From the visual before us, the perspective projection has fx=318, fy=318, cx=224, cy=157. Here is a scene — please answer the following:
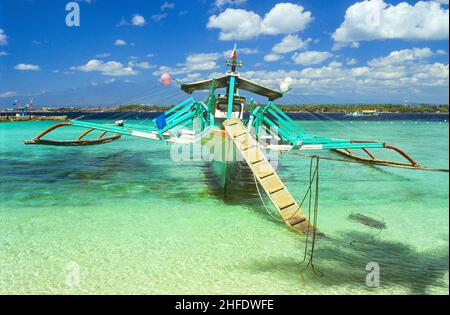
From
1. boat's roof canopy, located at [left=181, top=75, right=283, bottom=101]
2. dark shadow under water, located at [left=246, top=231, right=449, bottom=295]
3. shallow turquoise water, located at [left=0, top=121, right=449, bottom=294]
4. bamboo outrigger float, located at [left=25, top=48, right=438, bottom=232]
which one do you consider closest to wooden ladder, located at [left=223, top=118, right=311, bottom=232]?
bamboo outrigger float, located at [left=25, top=48, right=438, bottom=232]

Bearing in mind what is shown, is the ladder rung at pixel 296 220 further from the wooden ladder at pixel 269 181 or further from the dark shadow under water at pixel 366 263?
the dark shadow under water at pixel 366 263

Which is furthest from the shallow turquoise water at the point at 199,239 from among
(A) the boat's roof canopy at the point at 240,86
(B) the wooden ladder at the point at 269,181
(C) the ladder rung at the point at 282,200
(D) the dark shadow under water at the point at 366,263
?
(A) the boat's roof canopy at the point at 240,86

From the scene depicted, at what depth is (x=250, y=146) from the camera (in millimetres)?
9828

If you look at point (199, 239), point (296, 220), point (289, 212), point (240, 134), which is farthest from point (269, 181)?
point (199, 239)

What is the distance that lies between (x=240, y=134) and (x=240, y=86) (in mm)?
4067

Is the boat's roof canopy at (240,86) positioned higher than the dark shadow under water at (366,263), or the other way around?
the boat's roof canopy at (240,86)

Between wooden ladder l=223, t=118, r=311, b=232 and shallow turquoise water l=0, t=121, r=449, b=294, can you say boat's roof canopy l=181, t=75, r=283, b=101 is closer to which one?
wooden ladder l=223, t=118, r=311, b=232

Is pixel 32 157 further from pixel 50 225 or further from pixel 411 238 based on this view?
pixel 411 238

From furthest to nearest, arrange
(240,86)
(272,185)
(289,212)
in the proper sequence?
1. (240,86)
2. (272,185)
3. (289,212)

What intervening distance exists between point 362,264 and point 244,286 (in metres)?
2.55

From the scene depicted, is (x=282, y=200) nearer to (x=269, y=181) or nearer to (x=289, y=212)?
(x=289, y=212)

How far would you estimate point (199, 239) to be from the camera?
7.42m

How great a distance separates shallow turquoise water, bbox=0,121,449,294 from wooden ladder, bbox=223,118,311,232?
16.0 inches

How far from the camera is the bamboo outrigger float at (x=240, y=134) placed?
28.7 ft
